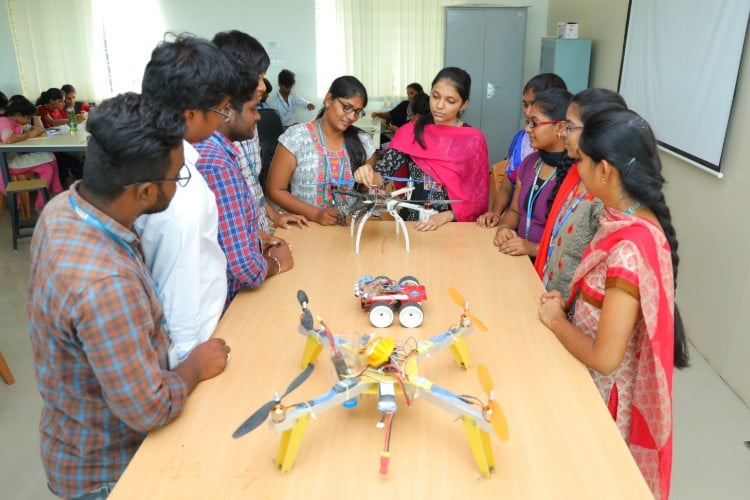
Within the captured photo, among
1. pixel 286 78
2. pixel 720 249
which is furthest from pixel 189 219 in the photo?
pixel 286 78

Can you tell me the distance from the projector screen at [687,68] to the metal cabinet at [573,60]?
1.05 m

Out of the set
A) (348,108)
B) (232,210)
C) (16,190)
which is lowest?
(16,190)

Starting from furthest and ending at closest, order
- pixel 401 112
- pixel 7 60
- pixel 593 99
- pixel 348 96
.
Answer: pixel 7 60
pixel 401 112
pixel 348 96
pixel 593 99

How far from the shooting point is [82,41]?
24.3 feet

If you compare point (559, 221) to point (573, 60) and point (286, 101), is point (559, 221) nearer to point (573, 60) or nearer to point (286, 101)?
point (573, 60)

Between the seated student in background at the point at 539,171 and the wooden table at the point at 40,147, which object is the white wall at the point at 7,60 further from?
the seated student in background at the point at 539,171

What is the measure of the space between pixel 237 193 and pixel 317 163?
959 millimetres

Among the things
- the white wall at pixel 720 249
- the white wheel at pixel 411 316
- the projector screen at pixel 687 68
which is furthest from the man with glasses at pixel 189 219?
the projector screen at pixel 687 68

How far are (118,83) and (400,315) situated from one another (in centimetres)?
747

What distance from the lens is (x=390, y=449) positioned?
1.09 meters

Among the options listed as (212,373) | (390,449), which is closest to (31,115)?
(212,373)

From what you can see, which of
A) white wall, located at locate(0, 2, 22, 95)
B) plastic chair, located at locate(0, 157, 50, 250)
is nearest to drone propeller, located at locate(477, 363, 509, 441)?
plastic chair, located at locate(0, 157, 50, 250)

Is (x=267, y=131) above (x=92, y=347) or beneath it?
beneath

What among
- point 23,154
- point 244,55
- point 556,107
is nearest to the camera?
point 244,55
